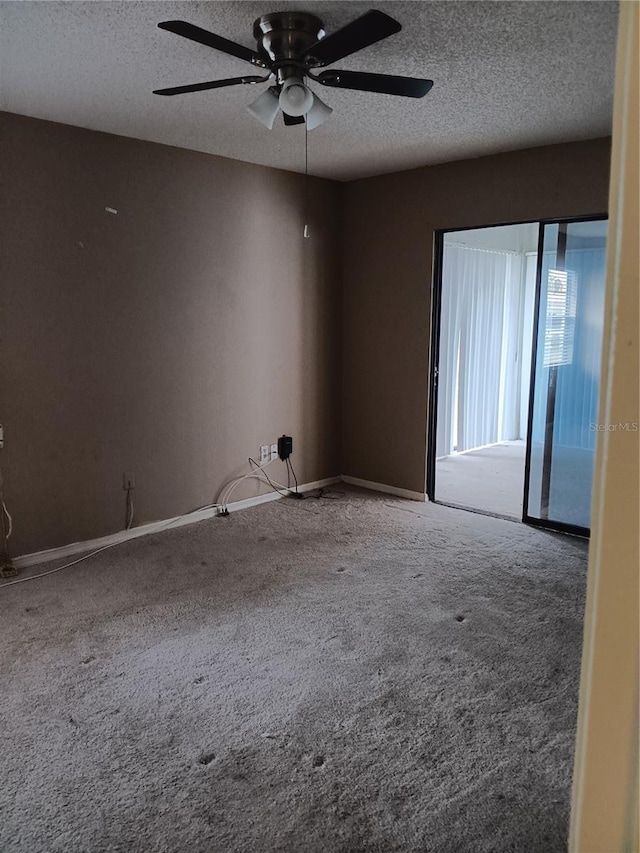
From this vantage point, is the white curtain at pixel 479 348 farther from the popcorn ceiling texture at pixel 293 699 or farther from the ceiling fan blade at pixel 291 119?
the ceiling fan blade at pixel 291 119

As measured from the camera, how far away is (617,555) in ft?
1.98

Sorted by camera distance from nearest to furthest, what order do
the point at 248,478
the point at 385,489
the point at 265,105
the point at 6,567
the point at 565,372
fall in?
the point at 265,105 < the point at 6,567 < the point at 565,372 < the point at 248,478 < the point at 385,489

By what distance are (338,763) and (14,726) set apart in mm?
1119

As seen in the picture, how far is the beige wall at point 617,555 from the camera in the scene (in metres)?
0.55

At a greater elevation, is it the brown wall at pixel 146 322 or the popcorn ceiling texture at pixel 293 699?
the brown wall at pixel 146 322

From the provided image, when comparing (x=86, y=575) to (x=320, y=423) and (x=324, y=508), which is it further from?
(x=320, y=423)

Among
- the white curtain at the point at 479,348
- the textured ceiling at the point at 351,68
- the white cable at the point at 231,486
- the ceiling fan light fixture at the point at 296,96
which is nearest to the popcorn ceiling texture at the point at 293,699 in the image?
the white cable at the point at 231,486

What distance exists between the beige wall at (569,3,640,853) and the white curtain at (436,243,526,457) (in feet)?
17.7

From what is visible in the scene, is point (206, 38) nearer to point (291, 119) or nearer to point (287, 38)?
point (287, 38)

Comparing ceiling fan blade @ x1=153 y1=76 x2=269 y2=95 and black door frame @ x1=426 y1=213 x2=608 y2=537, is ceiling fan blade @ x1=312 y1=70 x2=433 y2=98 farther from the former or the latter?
black door frame @ x1=426 y1=213 x2=608 y2=537

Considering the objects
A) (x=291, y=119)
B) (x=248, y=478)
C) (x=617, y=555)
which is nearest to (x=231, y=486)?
(x=248, y=478)

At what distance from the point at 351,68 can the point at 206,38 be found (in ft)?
3.04

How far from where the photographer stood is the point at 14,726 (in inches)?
89.0

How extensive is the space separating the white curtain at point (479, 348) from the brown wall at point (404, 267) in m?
1.00
